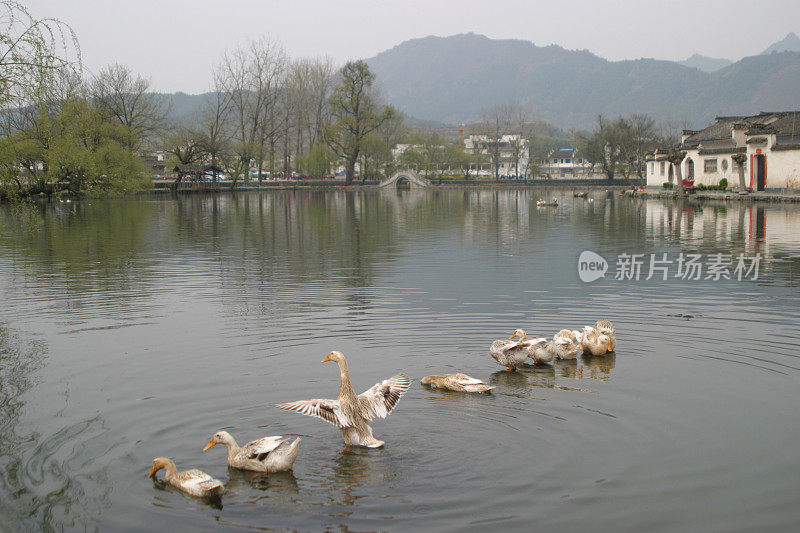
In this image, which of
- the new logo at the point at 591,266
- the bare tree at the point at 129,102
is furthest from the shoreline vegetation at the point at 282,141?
the new logo at the point at 591,266

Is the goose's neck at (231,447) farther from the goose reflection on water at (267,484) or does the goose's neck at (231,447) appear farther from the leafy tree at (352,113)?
the leafy tree at (352,113)

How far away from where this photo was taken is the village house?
163ft

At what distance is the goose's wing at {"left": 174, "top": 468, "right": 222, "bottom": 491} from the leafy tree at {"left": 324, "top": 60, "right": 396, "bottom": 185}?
8920cm

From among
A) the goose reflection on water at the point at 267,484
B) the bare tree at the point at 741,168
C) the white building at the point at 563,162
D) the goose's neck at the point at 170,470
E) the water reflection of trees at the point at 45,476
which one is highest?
the white building at the point at 563,162

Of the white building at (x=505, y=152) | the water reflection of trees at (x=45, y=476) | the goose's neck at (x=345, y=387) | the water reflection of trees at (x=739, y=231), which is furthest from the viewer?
the white building at (x=505, y=152)

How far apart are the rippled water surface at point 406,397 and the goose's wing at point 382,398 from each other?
0.36m

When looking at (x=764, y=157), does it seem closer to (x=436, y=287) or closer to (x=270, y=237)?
(x=270, y=237)

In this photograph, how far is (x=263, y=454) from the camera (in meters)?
6.66

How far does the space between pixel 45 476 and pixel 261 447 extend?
209 cm

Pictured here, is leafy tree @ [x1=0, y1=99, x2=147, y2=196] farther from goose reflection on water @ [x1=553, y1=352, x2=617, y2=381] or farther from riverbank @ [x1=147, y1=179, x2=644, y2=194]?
goose reflection on water @ [x1=553, y1=352, x2=617, y2=381]

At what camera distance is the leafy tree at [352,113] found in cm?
9375

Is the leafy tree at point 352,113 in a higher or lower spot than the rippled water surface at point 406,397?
higher

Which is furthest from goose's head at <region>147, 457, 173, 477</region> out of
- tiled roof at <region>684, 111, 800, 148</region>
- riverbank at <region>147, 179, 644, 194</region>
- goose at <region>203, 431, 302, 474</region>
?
riverbank at <region>147, 179, 644, 194</region>

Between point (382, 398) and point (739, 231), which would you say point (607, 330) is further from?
point (739, 231)
